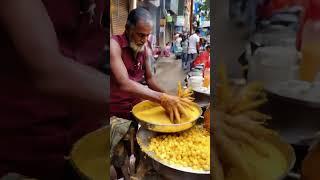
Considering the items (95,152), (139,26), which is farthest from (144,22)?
(95,152)

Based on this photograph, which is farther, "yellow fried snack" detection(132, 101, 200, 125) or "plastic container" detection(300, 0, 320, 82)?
"yellow fried snack" detection(132, 101, 200, 125)

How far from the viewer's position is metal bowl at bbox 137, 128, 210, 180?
1204 mm

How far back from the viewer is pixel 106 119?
129 centimetres

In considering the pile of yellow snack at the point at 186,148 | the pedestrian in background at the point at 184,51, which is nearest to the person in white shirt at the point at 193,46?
the pedestrian in background at the point at 184,51

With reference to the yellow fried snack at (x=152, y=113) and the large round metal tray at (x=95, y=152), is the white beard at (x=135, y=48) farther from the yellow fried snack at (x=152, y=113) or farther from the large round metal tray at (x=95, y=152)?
the large round metal tray at (x=95, y=152)

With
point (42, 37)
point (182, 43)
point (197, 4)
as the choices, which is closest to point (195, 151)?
point (182, 43)

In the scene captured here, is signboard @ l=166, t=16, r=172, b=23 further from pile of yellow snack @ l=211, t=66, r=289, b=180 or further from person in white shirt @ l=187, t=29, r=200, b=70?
pile of yellow snack @ l=211, t=66, r=289, b=180

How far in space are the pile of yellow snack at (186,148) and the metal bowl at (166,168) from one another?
0.04ft

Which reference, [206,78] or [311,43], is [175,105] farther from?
[311,43]

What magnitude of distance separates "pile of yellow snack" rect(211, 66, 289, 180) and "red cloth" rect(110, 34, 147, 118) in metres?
0.28

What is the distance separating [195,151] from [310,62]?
0.46 meters

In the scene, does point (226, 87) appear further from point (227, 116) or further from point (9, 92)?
point (9, 92)

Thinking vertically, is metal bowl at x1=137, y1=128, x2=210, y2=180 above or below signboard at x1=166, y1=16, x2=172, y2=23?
below

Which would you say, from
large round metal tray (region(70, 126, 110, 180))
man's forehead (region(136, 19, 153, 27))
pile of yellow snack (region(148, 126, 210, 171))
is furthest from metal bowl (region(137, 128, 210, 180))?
man's forehead (region(136, 19, 153, 27))
